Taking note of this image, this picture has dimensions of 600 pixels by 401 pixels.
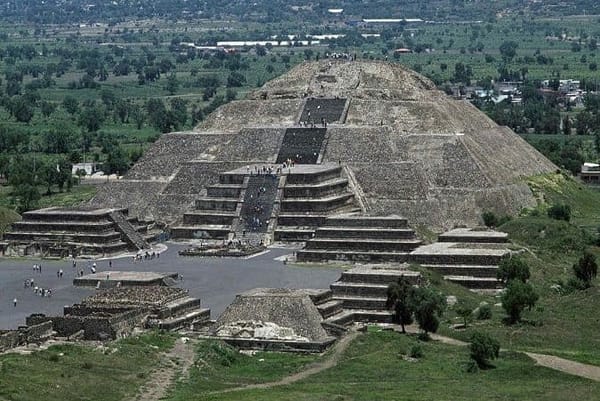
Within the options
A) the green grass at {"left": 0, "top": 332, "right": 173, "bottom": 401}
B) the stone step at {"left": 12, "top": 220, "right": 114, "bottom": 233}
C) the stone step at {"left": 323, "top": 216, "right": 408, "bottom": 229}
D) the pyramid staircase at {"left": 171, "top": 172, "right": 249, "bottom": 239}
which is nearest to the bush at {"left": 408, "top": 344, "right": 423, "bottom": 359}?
the green grass at {"left": 0, "top": 332, "right": 173, "bottom": 401}

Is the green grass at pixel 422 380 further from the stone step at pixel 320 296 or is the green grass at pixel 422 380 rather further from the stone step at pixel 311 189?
the stone step at pixel 311 189

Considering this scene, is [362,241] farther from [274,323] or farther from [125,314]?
[125,314]

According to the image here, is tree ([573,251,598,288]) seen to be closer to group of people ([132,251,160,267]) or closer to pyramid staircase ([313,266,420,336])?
pyramid staircase ([313,266,420,336])

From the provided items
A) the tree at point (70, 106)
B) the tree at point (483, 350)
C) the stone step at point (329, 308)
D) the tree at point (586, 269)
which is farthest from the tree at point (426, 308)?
the tree at point (70, 106)

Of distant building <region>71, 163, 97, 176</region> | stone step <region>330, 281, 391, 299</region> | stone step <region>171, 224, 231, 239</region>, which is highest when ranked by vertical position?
stone step <region>330, 281, 391, 299</region>

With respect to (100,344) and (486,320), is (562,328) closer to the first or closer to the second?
(486,320)
